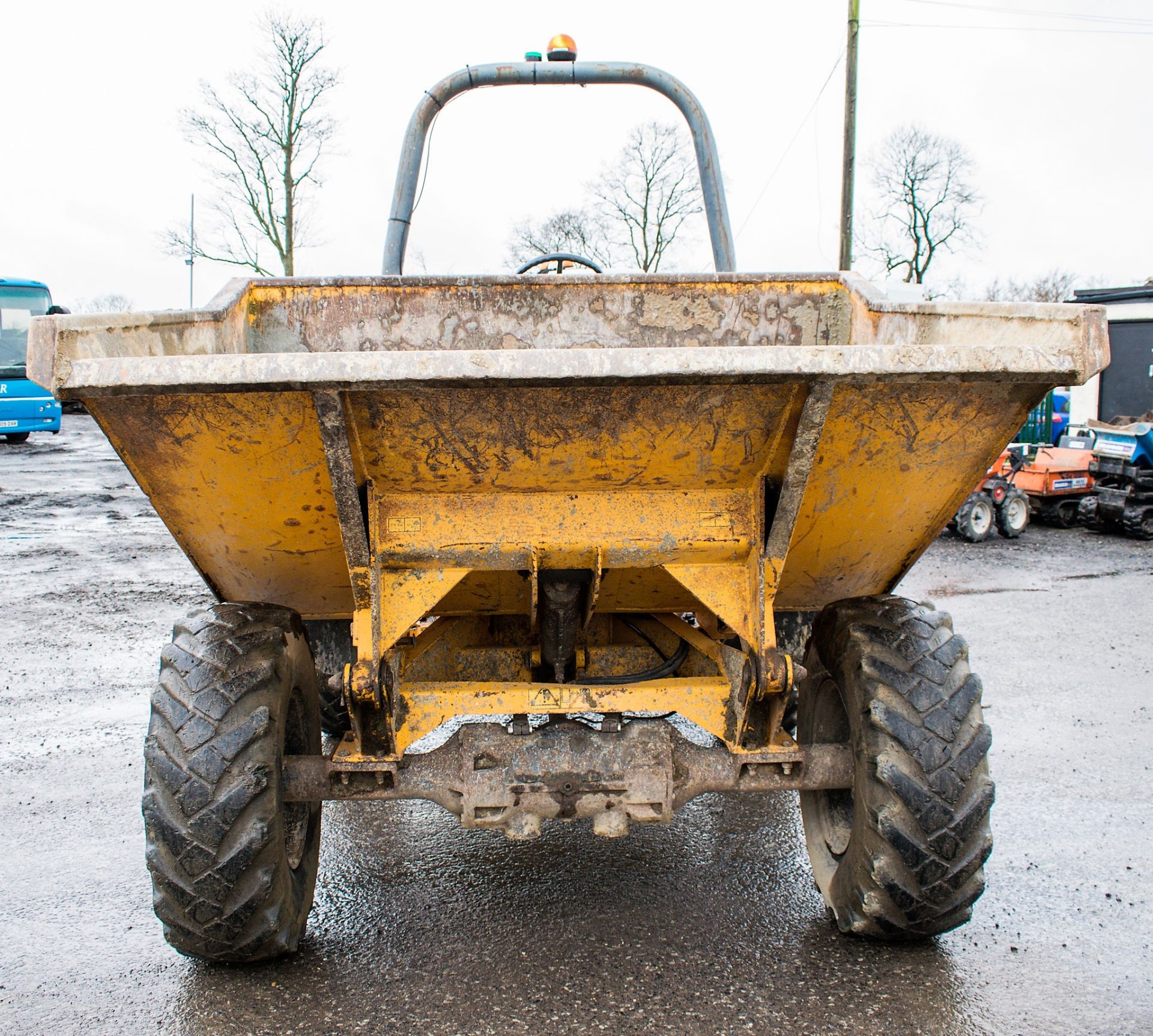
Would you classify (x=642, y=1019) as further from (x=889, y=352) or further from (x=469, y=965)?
(x=889, y=352)

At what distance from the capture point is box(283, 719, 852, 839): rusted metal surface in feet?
8.34

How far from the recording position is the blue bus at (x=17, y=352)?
59.8 ft

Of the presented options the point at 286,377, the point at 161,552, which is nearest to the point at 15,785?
the point at 286,377

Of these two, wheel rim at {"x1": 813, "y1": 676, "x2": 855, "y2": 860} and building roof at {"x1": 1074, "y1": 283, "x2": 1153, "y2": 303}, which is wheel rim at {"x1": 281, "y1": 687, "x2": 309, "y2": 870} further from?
building roof at {"x1": 1074, "y1": 283, "x2": 1153, "y2": 303}

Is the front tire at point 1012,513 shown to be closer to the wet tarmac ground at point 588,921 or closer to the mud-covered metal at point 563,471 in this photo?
the wet tarmac ground at point 588,921

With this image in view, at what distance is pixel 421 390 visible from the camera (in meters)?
2.21

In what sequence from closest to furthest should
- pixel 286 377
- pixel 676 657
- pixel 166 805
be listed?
1. pixel 286 377
2. pixel 166 805
3. pixel 676 657

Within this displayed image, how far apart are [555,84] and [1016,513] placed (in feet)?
29.3

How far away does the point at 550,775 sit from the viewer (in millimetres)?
2531

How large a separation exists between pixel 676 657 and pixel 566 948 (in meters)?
1.07

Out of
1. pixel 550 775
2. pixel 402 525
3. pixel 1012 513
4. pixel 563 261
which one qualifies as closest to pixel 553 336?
pixel 563 261

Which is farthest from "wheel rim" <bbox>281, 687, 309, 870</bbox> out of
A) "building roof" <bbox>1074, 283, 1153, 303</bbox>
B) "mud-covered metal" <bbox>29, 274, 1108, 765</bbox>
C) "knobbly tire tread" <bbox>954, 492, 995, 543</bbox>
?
"building roof" <bbox>1074, 283, 1153, 303</bbox>

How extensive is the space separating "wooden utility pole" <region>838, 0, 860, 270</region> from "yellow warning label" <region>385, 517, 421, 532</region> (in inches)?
574

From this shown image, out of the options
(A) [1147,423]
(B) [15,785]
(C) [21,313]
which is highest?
(C) [21,313]
